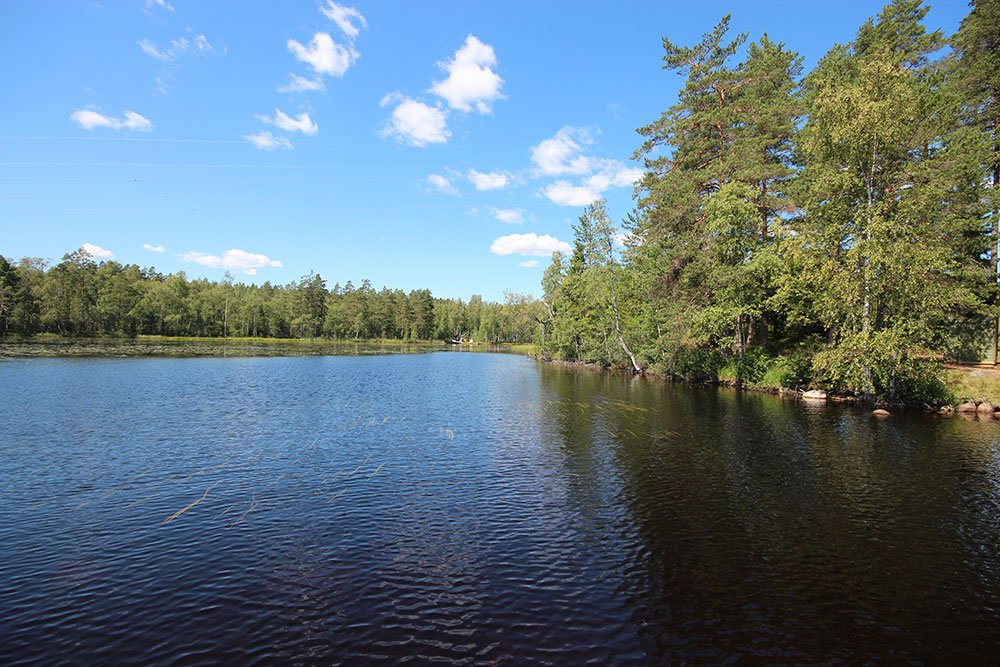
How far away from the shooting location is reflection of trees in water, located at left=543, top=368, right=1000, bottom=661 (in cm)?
990

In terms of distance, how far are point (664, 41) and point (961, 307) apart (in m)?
36.0

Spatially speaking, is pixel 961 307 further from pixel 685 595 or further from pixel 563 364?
pixel 563 364

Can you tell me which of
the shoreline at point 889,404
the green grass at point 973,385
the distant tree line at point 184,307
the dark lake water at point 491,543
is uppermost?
the distant tree line at point 184,307

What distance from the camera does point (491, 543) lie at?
44.6 ft

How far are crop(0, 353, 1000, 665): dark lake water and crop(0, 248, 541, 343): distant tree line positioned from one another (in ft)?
308

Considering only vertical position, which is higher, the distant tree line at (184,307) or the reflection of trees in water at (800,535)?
the distant tree line at (184,307)

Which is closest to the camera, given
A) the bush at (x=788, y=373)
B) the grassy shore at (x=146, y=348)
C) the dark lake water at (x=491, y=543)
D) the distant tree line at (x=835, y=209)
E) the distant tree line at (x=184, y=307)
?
the dark lake water at (x=491, y=543)

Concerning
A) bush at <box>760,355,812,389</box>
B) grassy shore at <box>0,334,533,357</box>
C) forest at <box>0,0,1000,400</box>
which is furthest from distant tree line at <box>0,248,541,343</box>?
bush at <box>760,355,812,389</box>

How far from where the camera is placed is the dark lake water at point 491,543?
30.9 ft

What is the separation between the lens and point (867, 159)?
3481cm

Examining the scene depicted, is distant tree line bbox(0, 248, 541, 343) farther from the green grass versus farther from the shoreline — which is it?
the green grass

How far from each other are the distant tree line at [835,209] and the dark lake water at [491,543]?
33.9ft

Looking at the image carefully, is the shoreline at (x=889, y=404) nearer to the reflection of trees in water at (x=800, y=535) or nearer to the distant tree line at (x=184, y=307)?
the reflection of trees in water at (x=800, y=535)

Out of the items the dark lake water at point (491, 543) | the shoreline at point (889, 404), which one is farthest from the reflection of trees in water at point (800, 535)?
the shoreline at point (889, 404)
